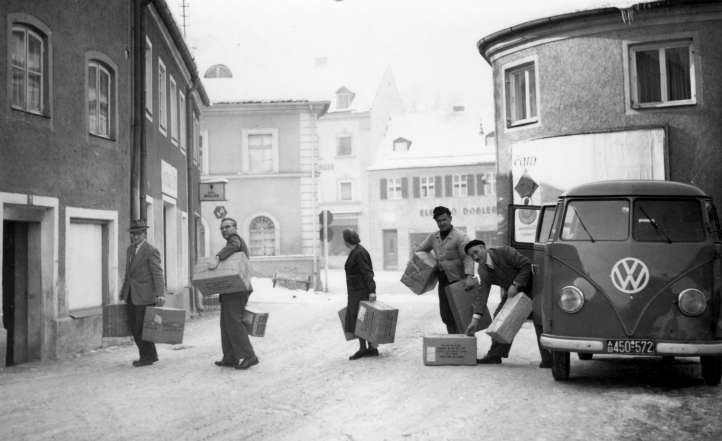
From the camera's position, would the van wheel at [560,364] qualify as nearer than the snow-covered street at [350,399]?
No

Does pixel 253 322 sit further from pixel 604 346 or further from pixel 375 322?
pixel 604 346

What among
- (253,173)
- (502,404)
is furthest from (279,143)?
(502,404)

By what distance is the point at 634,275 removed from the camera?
863 cm

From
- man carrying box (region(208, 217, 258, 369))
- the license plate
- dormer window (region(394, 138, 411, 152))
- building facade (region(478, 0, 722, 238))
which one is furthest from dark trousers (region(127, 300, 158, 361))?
dormer window (region(394, 138, 411, 152))

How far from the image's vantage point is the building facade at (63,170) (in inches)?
481

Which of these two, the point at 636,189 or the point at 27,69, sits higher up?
the point at 27,69

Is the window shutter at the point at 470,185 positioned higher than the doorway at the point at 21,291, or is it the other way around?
the window shutter at the point at 470,185

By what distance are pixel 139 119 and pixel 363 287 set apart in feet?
20.6

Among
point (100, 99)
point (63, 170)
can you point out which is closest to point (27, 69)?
point (63, 170)

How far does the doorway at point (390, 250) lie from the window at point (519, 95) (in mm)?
36022

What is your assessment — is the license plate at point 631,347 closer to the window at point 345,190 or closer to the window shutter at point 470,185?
the window shutter at point 470,185

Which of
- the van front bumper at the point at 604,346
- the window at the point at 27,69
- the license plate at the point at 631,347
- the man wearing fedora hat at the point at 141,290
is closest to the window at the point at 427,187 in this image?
the window at the point at 27,69

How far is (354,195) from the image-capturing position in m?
58.6

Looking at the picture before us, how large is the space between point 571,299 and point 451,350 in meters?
2.17
